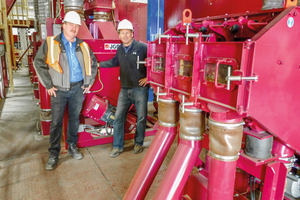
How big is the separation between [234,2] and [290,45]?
188 cm

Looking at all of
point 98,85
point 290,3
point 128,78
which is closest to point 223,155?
point 290,3

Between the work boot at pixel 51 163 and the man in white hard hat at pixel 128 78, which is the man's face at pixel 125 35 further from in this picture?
the work boot at pixel 51 163

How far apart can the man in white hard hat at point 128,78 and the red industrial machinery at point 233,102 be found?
124 centimetres

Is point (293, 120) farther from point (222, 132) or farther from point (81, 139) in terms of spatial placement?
point (81, 139)

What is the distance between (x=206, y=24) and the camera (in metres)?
1.67

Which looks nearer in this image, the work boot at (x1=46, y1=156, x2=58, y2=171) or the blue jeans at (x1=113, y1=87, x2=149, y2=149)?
the work boot at (x1=46, y1=156, x2=58, y2=171)

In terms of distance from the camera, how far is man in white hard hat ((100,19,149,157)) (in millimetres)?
3179

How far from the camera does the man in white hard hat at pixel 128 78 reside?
3.18 m

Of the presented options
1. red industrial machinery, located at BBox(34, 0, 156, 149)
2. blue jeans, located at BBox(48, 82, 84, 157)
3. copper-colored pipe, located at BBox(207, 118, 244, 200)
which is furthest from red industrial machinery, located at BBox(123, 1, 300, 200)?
red industrial machinery, located at BBox(34, 0, 156, 149)

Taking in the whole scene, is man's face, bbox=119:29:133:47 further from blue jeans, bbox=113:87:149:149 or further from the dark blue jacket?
blue jeans, bbox=113:87:149:149

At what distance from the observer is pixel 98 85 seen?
11.9 feet

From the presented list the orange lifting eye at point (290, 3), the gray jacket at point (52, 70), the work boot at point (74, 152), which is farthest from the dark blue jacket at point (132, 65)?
the orange lifting eye at point (290, 3)

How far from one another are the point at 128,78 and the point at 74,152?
4.08 ft

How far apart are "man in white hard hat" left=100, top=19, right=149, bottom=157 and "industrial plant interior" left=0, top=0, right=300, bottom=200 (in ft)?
0.73
